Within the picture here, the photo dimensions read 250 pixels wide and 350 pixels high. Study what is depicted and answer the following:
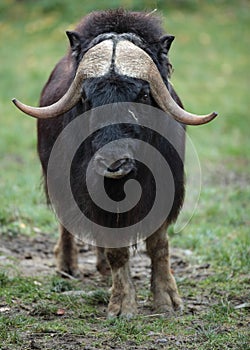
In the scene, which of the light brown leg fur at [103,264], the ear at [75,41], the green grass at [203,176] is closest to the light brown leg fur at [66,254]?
the light brown leg fur at [103,264]

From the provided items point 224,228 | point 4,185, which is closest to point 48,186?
point 224,228

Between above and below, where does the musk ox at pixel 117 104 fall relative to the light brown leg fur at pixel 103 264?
above

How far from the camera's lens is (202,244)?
18.4ft

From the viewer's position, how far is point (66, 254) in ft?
16.7

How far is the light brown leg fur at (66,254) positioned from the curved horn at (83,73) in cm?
130

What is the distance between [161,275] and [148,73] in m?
1.24

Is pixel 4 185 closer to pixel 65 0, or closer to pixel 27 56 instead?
pixel 27 56

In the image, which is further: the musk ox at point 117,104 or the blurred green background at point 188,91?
the blurred green background at point 188,91

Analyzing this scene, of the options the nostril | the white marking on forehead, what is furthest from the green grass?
the white marking on forehead

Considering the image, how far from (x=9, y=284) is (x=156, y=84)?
1580 millimetres

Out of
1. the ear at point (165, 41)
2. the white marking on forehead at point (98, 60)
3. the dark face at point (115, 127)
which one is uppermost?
the ear at point (165, 41)

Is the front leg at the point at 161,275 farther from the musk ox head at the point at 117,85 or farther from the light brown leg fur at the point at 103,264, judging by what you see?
the musk ox head at the point at 117,85

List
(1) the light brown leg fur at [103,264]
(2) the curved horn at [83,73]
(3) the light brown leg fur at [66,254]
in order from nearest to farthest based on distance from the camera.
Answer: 1. (2) the curved horn at [83,73]
2. (1) the light brown leg fur at [103,264]
3. (3) the light brown leg fur at [66,254]

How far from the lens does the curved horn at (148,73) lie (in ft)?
12.2
